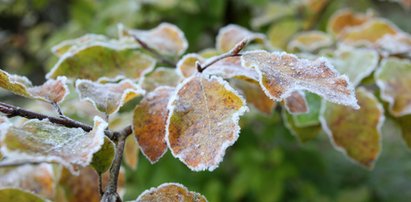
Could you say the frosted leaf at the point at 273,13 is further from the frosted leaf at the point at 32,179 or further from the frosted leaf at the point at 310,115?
the frosted leaf at the point at 32,179

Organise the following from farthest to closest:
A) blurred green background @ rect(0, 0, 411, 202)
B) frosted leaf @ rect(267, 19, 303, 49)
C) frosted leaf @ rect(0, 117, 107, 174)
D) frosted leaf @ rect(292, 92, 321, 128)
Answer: blurred green background @ rect(0, 0, 411, 202), frosted leaf @ rect(267, 19, 303, 49), frosted leaf @ rect(292, 92, 321, 128), frosted leaf @ rect(0, 117, 107, 174)

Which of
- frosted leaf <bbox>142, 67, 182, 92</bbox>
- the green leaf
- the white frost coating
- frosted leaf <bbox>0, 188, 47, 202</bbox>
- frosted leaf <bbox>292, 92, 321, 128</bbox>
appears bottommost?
frosted leaf <bbox>292, 92, 321, 128</bbox>

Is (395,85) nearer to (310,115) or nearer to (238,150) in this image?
(310,115)

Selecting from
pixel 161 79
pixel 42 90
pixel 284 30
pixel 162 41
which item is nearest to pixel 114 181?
pixel 42 90

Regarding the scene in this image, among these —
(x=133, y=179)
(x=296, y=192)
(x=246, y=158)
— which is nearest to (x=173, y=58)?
(x=246, y=158)

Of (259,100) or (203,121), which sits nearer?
(203,121)

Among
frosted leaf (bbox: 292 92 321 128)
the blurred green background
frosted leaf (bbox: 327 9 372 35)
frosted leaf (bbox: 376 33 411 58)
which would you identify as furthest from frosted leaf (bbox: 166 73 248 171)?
the blurred green background

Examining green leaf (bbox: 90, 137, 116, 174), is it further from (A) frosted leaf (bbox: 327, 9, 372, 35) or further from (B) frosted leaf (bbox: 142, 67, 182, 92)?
(A) frosted leaf (bbox: 327, 9, 372, 35)
